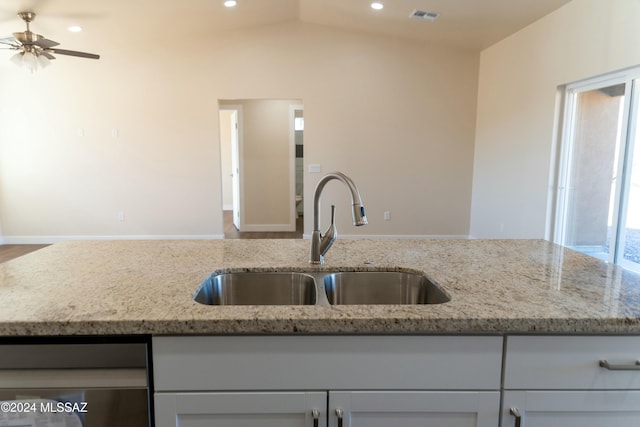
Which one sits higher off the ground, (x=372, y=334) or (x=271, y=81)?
(x=271, y=81)

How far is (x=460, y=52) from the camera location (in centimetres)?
540

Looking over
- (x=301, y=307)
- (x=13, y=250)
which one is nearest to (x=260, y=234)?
(x=13, y=250)

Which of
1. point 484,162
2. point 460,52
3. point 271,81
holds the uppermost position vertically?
point 460,52

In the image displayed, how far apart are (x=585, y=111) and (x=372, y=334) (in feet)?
12.9

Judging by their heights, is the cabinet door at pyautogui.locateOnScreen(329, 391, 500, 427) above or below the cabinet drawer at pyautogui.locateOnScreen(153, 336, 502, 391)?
below

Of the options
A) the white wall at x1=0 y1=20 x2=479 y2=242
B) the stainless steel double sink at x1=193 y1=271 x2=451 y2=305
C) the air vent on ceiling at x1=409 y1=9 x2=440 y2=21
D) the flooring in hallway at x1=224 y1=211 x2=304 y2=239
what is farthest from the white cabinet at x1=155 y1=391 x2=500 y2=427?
the flooring in hallway at x1=224 y1=211 x2=304 y2=239

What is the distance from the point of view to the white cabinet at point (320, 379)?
95 centimetres

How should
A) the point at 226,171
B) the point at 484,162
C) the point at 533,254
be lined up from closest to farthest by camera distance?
the point at 533,254
the point at 484,162
the point at 226,171

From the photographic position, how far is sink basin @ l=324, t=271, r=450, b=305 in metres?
1.40

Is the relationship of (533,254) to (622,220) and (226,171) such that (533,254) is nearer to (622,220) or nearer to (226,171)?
(622,220)

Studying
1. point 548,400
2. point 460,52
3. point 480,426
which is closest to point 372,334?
point 480,426

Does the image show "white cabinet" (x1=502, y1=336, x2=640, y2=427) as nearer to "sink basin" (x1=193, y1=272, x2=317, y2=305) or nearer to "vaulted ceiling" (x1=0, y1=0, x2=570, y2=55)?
"sink basin" (x1=193, y1=272, x2=317, y2=305)

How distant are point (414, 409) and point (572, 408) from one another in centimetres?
40

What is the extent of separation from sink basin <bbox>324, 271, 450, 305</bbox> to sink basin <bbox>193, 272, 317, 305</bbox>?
0.09 m
